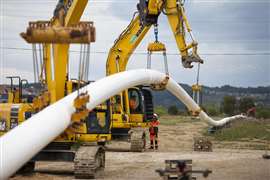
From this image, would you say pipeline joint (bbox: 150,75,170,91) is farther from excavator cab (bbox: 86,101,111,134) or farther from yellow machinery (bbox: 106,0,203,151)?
excavator cab (bbox: 86,101,111,134)

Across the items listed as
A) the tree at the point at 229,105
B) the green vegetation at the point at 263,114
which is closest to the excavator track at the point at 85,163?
the green vegetation at the point at 263,114

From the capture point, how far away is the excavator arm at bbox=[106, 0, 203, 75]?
887 inches

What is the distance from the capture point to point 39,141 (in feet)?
29.7

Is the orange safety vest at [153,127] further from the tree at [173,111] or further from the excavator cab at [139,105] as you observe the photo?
the tree at [173,111]

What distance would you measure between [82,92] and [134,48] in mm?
14442

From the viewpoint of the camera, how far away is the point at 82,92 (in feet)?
34.8

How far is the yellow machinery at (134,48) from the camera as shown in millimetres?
22422

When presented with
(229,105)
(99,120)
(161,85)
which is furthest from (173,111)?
(99,120)

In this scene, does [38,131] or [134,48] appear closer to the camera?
[38,131]

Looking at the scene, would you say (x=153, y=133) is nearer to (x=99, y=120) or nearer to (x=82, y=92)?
(x=99, y=120)

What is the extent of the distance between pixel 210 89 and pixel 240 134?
127 metres

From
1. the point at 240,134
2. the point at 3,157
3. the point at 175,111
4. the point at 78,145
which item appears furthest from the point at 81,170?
the point at 175,111

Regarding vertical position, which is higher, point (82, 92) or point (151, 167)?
point (82, 92)

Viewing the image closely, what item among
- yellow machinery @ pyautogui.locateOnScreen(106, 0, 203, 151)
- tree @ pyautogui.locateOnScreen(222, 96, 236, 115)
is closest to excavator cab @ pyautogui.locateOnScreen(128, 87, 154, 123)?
yellow machinery @ pyautogui.locateOnScreen(106, 0, 203, 151)
